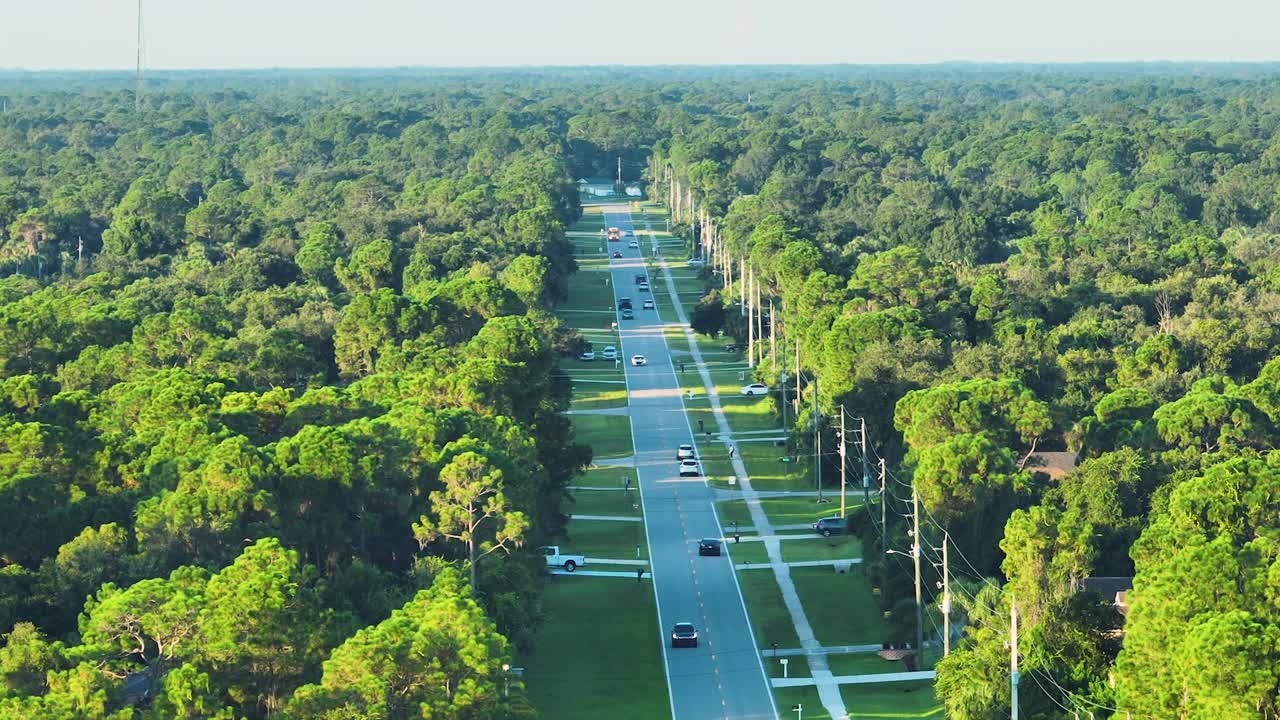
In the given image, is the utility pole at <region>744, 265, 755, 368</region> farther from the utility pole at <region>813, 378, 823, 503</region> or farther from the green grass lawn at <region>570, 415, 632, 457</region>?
the utility pole at <region>813, 378, 823, 503</region>

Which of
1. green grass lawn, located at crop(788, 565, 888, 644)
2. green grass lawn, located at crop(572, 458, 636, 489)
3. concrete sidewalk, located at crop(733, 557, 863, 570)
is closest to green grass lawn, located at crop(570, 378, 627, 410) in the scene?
green grass lawn, located at crop(572, 458, 636, 489)

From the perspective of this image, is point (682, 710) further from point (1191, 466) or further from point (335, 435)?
point (1191, 466)

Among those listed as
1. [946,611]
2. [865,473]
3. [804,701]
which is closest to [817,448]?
[865,473]

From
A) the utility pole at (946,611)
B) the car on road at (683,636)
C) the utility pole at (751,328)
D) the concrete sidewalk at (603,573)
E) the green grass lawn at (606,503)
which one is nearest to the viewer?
the utility pole at (946,611)

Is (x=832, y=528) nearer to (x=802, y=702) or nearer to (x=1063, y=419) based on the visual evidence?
(x=1063, y=419)

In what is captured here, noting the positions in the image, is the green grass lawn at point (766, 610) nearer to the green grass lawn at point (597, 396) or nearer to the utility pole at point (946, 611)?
the utility pole at point (946, 611)

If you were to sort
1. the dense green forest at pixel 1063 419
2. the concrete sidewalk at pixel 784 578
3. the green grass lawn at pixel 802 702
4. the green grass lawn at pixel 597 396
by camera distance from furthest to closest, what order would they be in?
the green grass lawn at pixel 597 396 < the concrete sidewalk at pixel 784 578 < the green grass lawn at pixel 802 702 < the dense green forest at pixel 1063 419

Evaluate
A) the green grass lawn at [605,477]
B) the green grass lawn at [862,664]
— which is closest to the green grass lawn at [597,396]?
the green grass lawn at [605,477]
